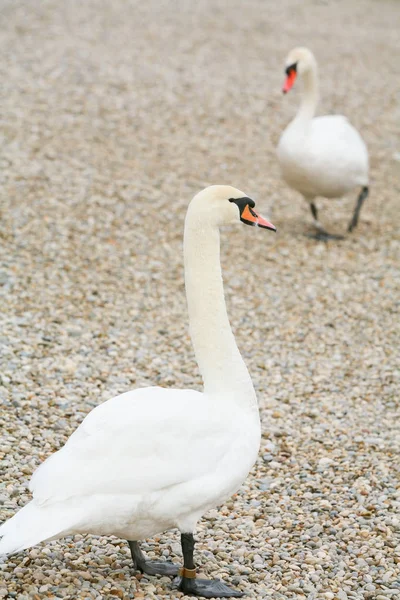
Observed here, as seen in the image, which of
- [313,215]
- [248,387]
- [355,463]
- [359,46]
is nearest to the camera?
[248,387]

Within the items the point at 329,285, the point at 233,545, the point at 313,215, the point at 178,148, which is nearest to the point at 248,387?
the point at 233,545

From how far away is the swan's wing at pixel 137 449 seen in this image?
3.04m

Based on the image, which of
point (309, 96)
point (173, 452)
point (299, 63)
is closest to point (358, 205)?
point (309, 96)

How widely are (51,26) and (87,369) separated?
1028 centimetres

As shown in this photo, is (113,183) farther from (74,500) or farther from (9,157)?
(74,500)

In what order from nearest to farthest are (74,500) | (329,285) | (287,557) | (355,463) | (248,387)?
(74,500) → (248,387) → (287,557) → (355,463) → (329,285)

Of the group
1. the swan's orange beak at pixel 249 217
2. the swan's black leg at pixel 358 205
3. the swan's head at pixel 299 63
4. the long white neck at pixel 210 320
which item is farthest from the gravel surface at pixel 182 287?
the swan's orange beak at pixel 249 217

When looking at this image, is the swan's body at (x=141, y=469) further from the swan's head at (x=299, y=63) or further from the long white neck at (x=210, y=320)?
the swan's head at (x=299, y=63)

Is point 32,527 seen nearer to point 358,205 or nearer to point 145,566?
point 145,566

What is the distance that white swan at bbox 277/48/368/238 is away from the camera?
8.40m

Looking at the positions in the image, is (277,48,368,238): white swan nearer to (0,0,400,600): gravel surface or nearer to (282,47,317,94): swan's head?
(282,47,317,94): swan's head

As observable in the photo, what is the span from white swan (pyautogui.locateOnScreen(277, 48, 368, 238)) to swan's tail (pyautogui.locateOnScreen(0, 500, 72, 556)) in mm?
5954

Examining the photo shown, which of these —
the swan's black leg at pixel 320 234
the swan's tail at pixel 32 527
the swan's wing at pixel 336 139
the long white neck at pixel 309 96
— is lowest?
the swan's black leg at pixel 320 234

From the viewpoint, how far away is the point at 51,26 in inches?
568
